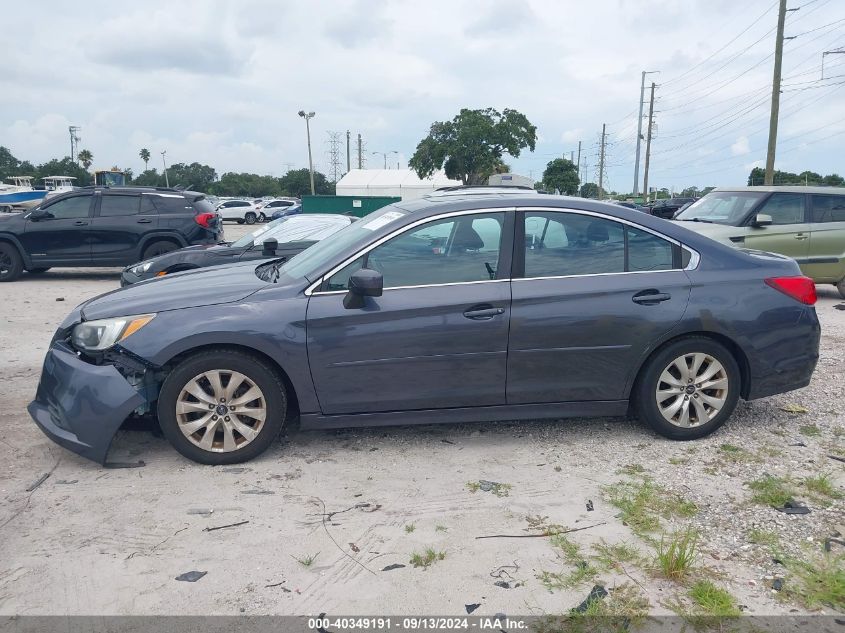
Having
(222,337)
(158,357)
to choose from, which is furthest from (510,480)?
(158,357)

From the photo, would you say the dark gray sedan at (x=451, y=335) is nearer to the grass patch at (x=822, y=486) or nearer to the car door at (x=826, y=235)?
the grass patch at (x=822, y=486)

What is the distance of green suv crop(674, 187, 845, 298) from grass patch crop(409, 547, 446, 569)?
8276 mm

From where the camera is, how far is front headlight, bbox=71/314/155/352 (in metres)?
4.16

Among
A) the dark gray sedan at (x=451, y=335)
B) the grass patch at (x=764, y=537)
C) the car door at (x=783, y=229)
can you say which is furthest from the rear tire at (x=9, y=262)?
the grass patch at (x=764, y=537)

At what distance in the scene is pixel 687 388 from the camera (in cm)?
460

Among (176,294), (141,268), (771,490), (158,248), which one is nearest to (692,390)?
(771,490)

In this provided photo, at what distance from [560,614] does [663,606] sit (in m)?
0.44

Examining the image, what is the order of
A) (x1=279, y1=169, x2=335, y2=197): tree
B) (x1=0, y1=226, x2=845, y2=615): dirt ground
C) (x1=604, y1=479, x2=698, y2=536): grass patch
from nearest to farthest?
(x1=0, y1=226, x2=845, y2=615): dirt ground, (x1=604, y1=479, x2=698, y2=536): grass patch, (x1=279, y1=169, x2=335, y2=197): tree

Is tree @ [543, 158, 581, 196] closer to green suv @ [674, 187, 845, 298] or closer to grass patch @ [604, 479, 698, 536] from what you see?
green suv @ [674, 187, 845, 298]

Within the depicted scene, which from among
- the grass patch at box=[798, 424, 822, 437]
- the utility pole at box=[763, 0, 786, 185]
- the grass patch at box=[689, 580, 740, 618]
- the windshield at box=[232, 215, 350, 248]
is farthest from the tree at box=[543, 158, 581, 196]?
the grass patch at box=[689, 580, 740, 618]

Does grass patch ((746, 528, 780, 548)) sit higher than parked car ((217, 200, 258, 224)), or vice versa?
parked car ((217, 200, 258, 224))

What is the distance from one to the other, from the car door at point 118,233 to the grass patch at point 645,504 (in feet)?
35.7

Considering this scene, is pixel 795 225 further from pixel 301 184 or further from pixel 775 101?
pixel 301 184

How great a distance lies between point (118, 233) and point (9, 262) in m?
2.15
